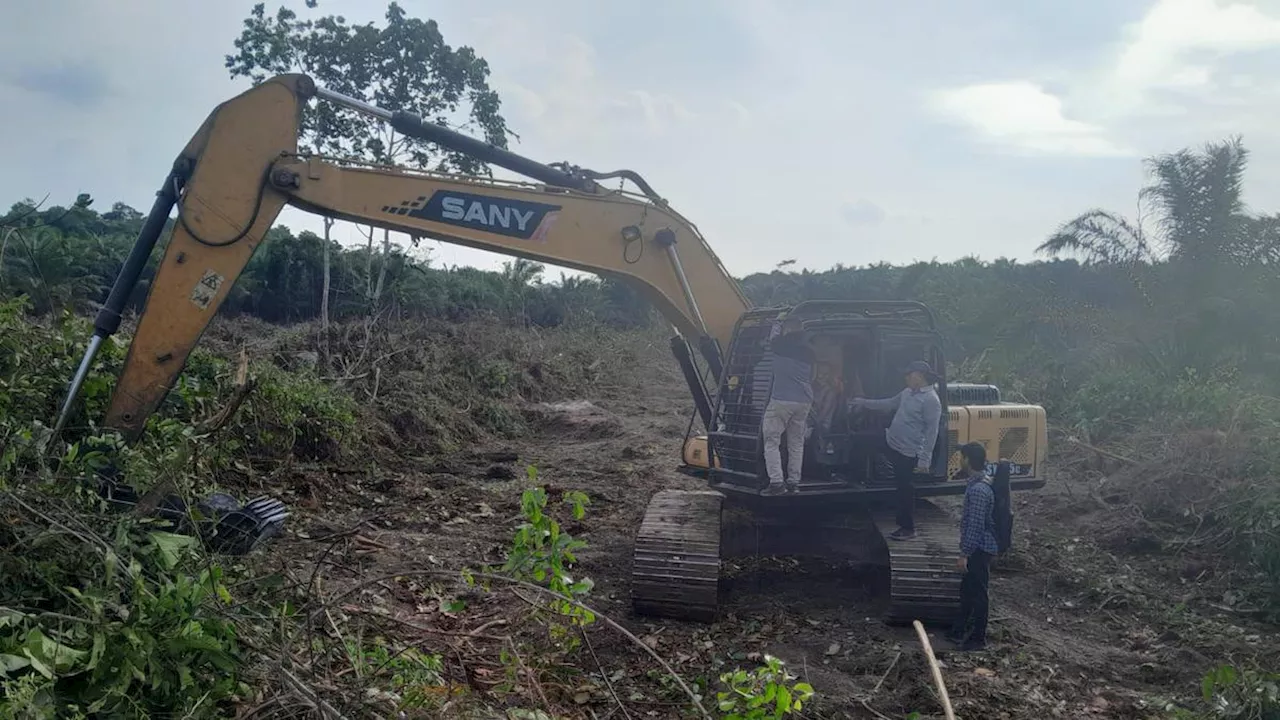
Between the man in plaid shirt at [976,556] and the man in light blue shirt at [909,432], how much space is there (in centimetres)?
40

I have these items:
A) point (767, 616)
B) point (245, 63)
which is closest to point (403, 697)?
point (767, 616)

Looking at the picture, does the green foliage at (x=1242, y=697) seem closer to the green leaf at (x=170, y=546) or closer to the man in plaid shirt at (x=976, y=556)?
the man in plaid shirt at (x=976, y=556)

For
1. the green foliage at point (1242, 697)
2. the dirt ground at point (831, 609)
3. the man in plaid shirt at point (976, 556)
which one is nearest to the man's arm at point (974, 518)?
the man in plaid shirt at point (976, 556)

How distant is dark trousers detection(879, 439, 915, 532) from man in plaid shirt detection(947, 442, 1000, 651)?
1.48 feet

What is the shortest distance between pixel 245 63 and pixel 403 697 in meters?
15.4

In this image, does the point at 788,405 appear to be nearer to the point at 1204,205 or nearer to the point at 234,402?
the point at 234,402

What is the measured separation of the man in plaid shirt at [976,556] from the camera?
19.0ft

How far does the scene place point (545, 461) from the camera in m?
11.5

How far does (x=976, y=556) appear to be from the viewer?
5.82m

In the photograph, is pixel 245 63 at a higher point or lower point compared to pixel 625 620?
higher

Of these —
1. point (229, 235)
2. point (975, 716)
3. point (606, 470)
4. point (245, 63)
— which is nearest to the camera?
point (975, 716)

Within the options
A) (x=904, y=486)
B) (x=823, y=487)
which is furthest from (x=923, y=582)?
(x=823, y=487)

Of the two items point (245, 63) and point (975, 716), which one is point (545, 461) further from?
point (245, 63)

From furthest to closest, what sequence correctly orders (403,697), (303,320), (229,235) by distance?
(303,320)
(229,235)
(403,697)
